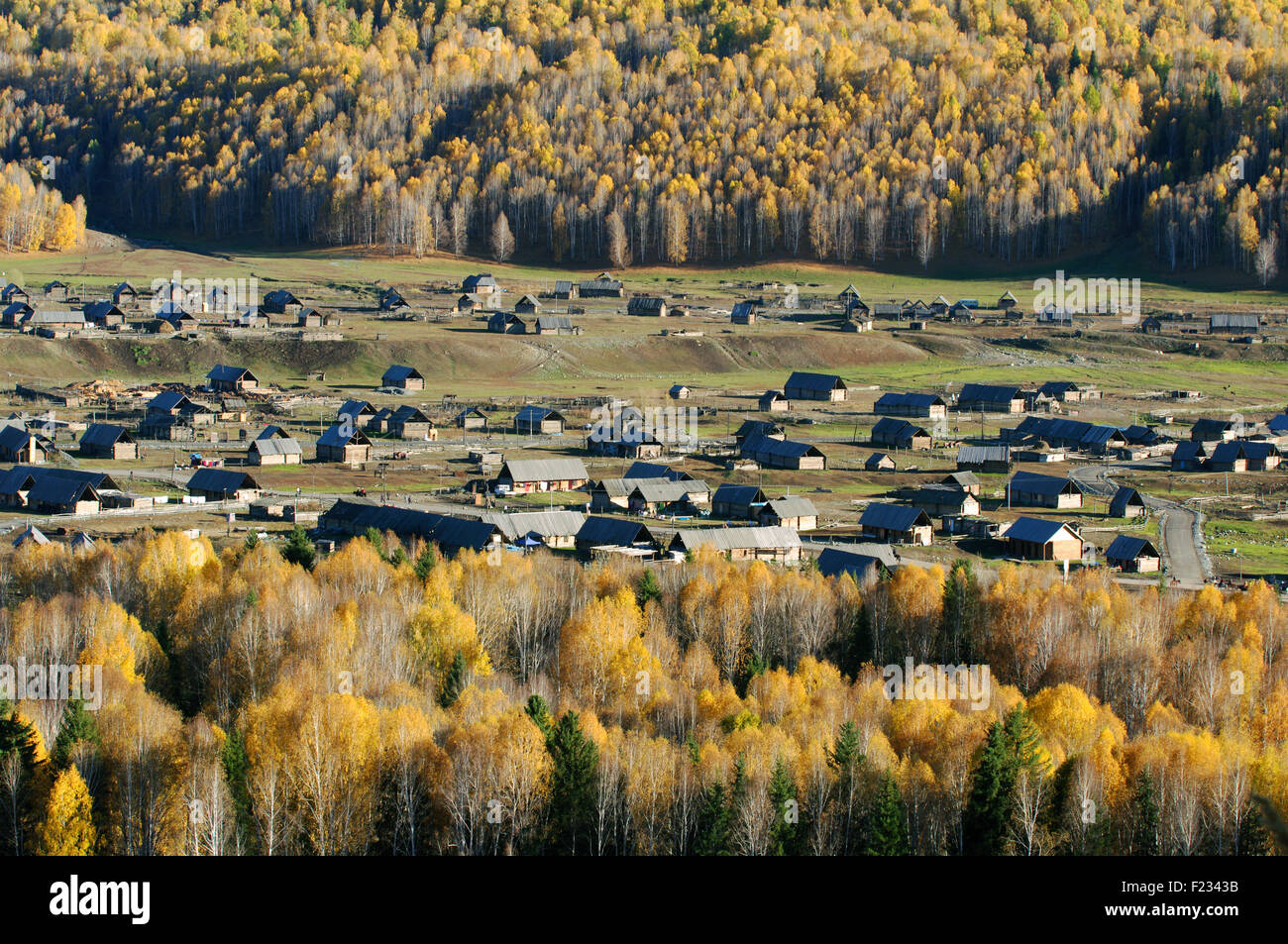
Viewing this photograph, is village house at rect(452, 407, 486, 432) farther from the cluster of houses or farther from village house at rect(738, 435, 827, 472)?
the cluster of houses

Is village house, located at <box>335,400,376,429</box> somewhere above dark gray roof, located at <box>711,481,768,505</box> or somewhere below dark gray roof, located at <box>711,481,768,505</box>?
above

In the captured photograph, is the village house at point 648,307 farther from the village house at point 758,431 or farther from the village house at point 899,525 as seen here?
Result: the village house at point 899,525

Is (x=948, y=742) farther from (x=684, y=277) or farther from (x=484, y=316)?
(x=684, y=277)

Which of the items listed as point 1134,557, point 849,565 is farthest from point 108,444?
point 1134,557

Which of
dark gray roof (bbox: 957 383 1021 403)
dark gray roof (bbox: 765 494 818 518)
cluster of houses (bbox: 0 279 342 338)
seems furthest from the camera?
cluster of houses (bbox: 0 279 342 338)

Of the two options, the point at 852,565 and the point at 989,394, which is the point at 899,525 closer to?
the point at 852,565

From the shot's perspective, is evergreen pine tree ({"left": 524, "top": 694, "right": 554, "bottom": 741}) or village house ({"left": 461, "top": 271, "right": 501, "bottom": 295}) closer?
evergreen pine tree ({"left": 524, "top": 694, "right": 554, "bottom": 741})

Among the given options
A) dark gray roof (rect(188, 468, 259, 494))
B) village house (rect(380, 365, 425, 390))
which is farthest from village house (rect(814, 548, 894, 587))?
village house (rect(380, 365, 425, 390))
